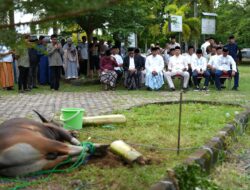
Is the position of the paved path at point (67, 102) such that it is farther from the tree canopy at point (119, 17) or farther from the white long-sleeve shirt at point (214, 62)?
the white long-sleeve shirt at point (214, 62)

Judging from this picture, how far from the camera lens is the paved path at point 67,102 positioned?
965cm

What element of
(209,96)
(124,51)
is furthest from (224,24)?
(209,96)

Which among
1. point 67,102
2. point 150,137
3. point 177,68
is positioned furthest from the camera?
point 177,68

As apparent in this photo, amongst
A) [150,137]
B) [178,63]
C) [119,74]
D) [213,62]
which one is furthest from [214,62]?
[150,137]

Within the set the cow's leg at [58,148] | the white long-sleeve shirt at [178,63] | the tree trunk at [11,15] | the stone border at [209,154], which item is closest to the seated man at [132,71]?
the white long-sleeve shirt at [178,63]

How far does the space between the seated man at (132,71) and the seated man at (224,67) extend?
2.59 meters

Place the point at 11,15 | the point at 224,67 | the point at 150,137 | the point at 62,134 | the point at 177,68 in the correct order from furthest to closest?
1. the point at 177,68
2. the point at 224,67
3. the point at 150,137
4. the point at 62,134
5. the point at 11,15

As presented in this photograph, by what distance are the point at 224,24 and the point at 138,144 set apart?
102ft

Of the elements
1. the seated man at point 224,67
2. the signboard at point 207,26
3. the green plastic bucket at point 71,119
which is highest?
the signboard at point 207,26

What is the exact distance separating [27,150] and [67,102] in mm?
6845

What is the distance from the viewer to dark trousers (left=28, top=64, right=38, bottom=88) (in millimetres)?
15033

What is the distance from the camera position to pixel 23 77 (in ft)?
46.4

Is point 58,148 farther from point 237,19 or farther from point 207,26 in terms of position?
point 237,19

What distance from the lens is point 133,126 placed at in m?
7.63
